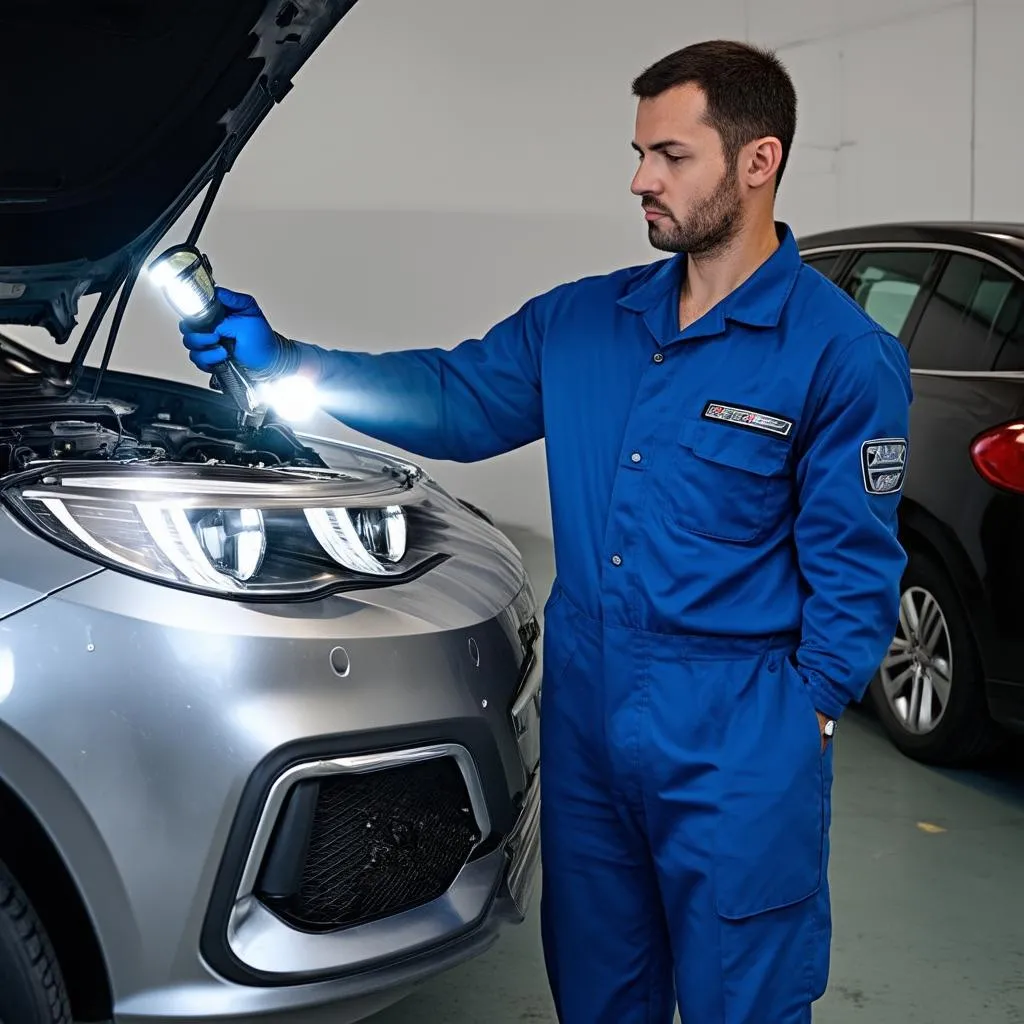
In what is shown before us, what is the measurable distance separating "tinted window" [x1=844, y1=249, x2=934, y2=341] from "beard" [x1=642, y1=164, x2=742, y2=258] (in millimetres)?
1813

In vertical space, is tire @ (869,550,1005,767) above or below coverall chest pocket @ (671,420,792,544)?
below

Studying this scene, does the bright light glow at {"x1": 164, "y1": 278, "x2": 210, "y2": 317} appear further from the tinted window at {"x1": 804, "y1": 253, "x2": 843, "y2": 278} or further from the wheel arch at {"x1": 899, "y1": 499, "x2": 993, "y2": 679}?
the tinted window at {"x1": 804, "y1": 253, "x2": 843, "y2": 278}

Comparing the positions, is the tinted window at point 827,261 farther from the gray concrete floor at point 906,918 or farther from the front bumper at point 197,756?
the front bumper at point 197,756

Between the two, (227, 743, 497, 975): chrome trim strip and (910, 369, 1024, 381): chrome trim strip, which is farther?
(910, 369, 1024, 381): chrome trim strip

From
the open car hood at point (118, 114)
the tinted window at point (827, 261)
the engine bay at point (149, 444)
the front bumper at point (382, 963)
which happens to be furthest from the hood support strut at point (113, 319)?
the tinted window at point (827, 261)

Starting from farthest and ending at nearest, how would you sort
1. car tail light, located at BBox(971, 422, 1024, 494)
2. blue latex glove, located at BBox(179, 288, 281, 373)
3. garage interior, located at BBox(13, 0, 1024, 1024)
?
1. garage interior, located at BBox(13, 0, 1024, 1024)
2. car tail light, located at BBox(971, 422, 1024, 494)
3. blue latex glove, located at BBox(179, 288, 281, 373)

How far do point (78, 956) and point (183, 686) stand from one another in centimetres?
33

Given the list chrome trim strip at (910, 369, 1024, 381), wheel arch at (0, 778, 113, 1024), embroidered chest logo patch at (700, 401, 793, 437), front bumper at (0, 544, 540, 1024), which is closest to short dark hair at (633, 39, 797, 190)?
embroidered chest logo patch at (700, 401, 793, 437)

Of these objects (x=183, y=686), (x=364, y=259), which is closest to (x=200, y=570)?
(x=183, y=686)

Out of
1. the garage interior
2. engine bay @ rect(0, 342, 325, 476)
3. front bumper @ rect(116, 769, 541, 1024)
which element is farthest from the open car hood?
the garage interior

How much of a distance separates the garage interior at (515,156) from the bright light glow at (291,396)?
3921 millimetres

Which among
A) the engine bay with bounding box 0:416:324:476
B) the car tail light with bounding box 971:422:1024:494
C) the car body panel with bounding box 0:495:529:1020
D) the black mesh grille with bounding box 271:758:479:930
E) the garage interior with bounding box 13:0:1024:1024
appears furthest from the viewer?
the garage interior with bounding box 13:0:1024:1024

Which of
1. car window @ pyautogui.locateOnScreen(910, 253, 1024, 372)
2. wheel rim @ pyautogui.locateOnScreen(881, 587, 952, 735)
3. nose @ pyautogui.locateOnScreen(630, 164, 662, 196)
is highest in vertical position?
nose @ pyautogui.locateOnScreen(630, 164, 662, 196)

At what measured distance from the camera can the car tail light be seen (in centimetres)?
274
